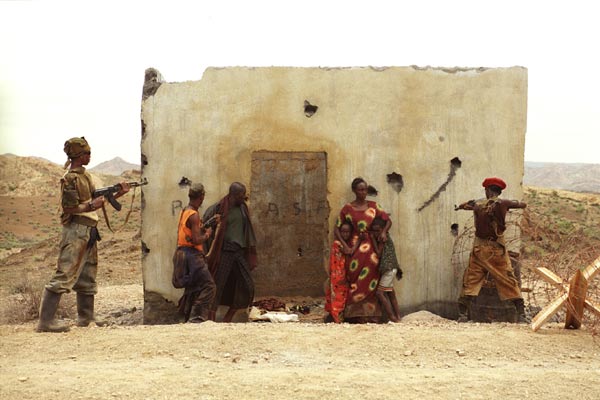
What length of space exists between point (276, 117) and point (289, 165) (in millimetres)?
2562

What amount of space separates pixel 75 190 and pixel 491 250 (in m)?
Result: 4.21

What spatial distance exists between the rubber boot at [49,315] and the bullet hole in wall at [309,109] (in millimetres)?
3354

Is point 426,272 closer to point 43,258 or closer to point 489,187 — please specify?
point 489,187

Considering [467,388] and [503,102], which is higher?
[503,102]

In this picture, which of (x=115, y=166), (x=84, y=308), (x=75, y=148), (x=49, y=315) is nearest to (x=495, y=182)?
(x=75, y=148)

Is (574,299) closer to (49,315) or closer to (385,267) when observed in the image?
(385,267)

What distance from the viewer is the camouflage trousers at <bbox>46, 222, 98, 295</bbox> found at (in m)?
6.82

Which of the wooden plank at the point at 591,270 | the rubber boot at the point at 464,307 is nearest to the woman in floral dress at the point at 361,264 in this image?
the rubber boot at the point at 464,307

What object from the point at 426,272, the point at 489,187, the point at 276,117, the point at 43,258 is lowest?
the point at 43,258

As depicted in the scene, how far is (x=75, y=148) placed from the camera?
696 cm

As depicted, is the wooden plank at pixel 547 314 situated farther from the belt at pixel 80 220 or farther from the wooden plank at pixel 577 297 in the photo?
the belt at pixel 80 220

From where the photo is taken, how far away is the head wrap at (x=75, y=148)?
696cm

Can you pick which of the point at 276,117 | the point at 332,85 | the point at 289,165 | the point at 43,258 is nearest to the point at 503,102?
the point at 332,85

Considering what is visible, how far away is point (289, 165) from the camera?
10.8 metres
